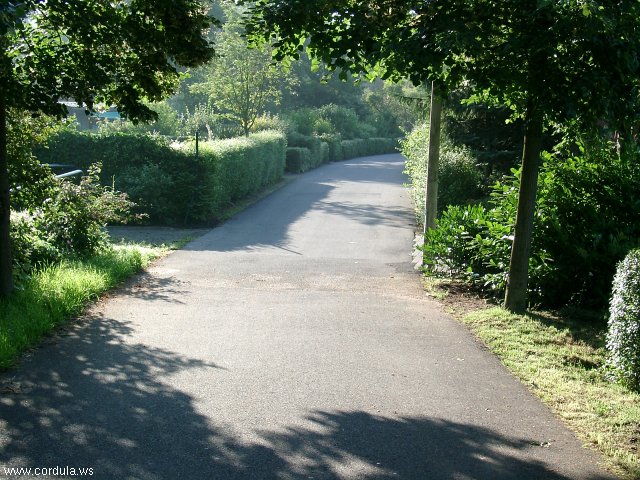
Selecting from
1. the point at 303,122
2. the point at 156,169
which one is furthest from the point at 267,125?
the point at 156,169

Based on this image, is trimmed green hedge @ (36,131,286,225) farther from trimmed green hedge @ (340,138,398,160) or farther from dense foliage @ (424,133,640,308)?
trimmed green hedge @ (340,138,398,160)

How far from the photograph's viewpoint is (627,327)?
629cm

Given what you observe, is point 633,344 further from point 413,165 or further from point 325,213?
point 413,165

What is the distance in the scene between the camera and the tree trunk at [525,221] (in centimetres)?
857

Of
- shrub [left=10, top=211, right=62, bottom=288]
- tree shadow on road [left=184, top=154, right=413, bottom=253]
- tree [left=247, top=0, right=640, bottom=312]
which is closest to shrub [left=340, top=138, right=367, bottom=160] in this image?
tree shadow on road [left=184, top=154, right=413, bottom=253]

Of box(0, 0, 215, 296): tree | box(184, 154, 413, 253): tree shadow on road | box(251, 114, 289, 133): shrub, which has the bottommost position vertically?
box(184, 154, 413, 253): tree shadow on road

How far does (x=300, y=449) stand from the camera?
4.78m

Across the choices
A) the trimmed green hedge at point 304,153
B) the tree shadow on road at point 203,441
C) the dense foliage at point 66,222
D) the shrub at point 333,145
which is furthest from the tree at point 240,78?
the tree shadow on road at point 203,441

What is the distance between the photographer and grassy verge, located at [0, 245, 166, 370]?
23.1ft

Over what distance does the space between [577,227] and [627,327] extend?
118 inches

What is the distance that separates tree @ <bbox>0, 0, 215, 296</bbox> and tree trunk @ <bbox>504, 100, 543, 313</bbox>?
3.88 meters

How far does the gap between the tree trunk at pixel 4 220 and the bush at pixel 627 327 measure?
6.56 metres

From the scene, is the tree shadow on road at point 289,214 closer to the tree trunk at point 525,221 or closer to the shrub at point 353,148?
the tree trunk at point 525,221

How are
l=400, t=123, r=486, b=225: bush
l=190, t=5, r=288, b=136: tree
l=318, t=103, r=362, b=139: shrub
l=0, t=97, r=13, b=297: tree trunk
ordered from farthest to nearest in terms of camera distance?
l=318, t=103, r=362, b=139: shrub → l=190, t=5, r=288, b=136: tree → l=400, t=123, r=486, b=225: bush → l=0, t=97, r=13, b=297: tree trunk
